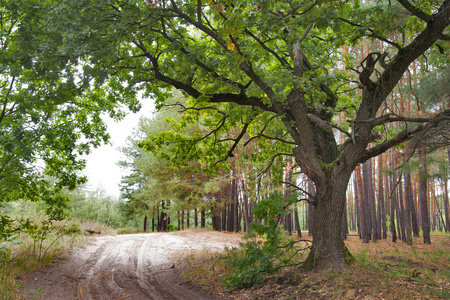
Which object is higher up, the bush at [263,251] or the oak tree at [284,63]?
the oak tree at [284,63]

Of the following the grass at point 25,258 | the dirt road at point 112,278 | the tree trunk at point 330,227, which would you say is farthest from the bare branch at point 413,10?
the grass at point 25,258

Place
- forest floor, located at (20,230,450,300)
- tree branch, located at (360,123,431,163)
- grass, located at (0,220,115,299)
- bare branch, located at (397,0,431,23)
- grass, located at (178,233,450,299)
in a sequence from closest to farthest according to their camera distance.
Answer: grass, located at (178,233,450,299)
forest floor, located at (20,230,450,300)
bare branch, located at (397,0,431,23)
grass, located at (0,220,115,299)
tree branch, located at (360,123,431,163)

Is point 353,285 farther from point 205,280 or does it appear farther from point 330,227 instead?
point 205,280

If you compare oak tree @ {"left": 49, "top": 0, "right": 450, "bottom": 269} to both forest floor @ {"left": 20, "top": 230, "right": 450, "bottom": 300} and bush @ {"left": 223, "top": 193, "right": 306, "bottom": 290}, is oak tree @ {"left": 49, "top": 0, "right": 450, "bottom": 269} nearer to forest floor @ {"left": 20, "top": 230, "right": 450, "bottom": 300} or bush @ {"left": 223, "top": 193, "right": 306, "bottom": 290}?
forest floor @ {"left": 20, "top": 230, "right": 450, "bottom": 300}

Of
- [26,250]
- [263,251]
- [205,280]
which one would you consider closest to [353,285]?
[263,251]

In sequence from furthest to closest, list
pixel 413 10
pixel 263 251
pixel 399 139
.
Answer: pixel 263 251
pixel 399 139
pixel 413 10

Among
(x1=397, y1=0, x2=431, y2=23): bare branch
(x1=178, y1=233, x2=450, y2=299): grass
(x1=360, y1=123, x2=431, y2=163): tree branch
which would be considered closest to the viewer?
(x1=178, y1=233, x2=450, y2=299): grass

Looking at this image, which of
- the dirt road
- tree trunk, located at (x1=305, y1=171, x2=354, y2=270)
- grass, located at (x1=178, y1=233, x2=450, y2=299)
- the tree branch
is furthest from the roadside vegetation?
the tree branch

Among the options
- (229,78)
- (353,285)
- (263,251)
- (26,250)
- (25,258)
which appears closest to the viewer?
(353,285)

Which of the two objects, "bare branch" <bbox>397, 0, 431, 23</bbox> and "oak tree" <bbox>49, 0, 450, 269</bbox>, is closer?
"oak tree" <bbox>49, 0, 450, 269</bbox>

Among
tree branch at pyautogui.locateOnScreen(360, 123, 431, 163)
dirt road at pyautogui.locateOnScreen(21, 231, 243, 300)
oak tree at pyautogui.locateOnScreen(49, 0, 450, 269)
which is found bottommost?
dirt road at pyautogui.locateOnScreen(21, 231, 243, 300)

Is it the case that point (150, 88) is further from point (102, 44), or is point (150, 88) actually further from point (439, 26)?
point (439, 26)

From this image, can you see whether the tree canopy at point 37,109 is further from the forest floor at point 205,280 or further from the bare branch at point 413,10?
the bare branch at point 413,10

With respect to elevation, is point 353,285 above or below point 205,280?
above
